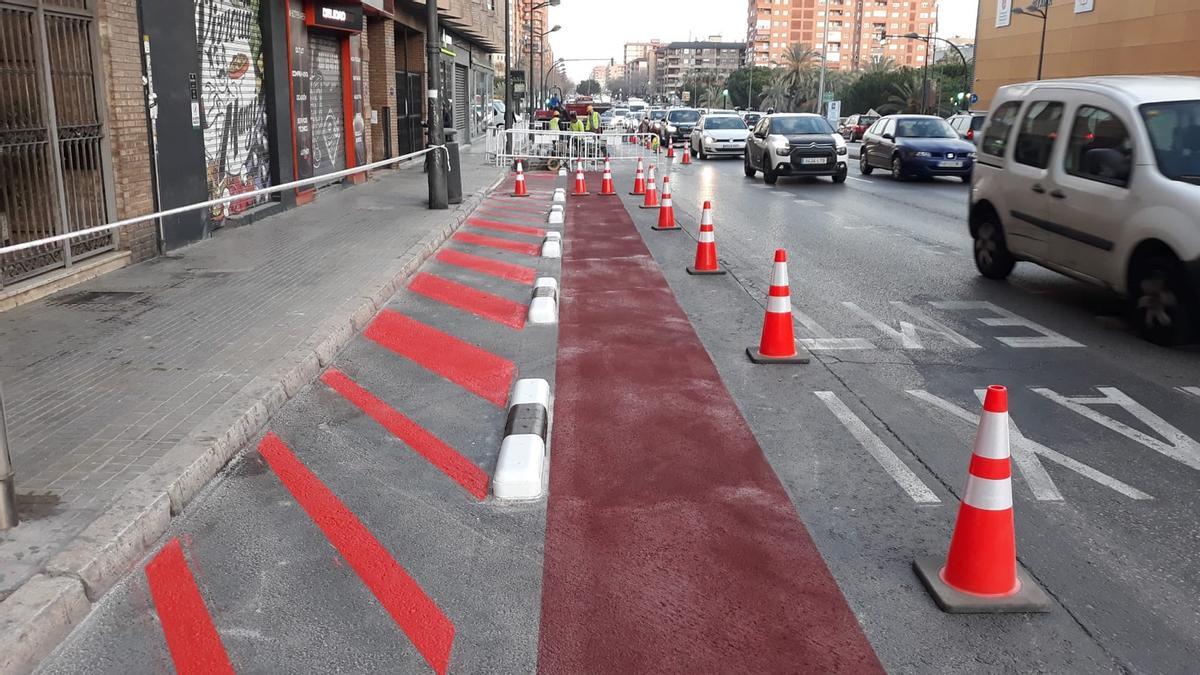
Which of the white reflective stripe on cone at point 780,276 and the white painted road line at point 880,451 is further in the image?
the white reflective stripe on cone at point 780,276

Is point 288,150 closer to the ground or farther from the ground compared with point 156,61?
closer to the ground

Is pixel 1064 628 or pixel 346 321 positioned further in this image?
pixel 346 321

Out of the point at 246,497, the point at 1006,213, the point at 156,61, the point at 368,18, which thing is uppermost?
the point at 368,18

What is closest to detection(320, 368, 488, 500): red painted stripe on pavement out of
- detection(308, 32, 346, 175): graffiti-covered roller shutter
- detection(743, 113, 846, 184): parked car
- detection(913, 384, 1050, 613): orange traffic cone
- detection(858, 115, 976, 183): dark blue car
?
detection(913, 384, 1050, 613): orange traffic cone

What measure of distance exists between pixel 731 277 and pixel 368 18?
52.0 feet

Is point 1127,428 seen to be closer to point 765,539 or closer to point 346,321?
point 765,539

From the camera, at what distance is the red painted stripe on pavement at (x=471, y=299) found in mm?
8789

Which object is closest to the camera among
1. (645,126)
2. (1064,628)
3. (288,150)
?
(1064,628)

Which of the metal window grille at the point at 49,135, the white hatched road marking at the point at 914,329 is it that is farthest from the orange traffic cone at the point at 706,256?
the metal window grille at the point at 49,135

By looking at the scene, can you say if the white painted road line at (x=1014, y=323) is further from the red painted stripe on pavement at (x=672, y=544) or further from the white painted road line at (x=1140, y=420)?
the red painted stripe on pavement at (x=672, y=544)

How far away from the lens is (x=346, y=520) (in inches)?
178

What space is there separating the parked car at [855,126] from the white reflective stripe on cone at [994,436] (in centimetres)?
5237

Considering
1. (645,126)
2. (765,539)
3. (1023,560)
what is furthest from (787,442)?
(645,126)

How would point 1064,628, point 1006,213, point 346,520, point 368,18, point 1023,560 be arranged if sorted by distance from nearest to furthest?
point 1064,628 → point 1023,560 → point 346,520 → point 1006,213 → point 368,18
